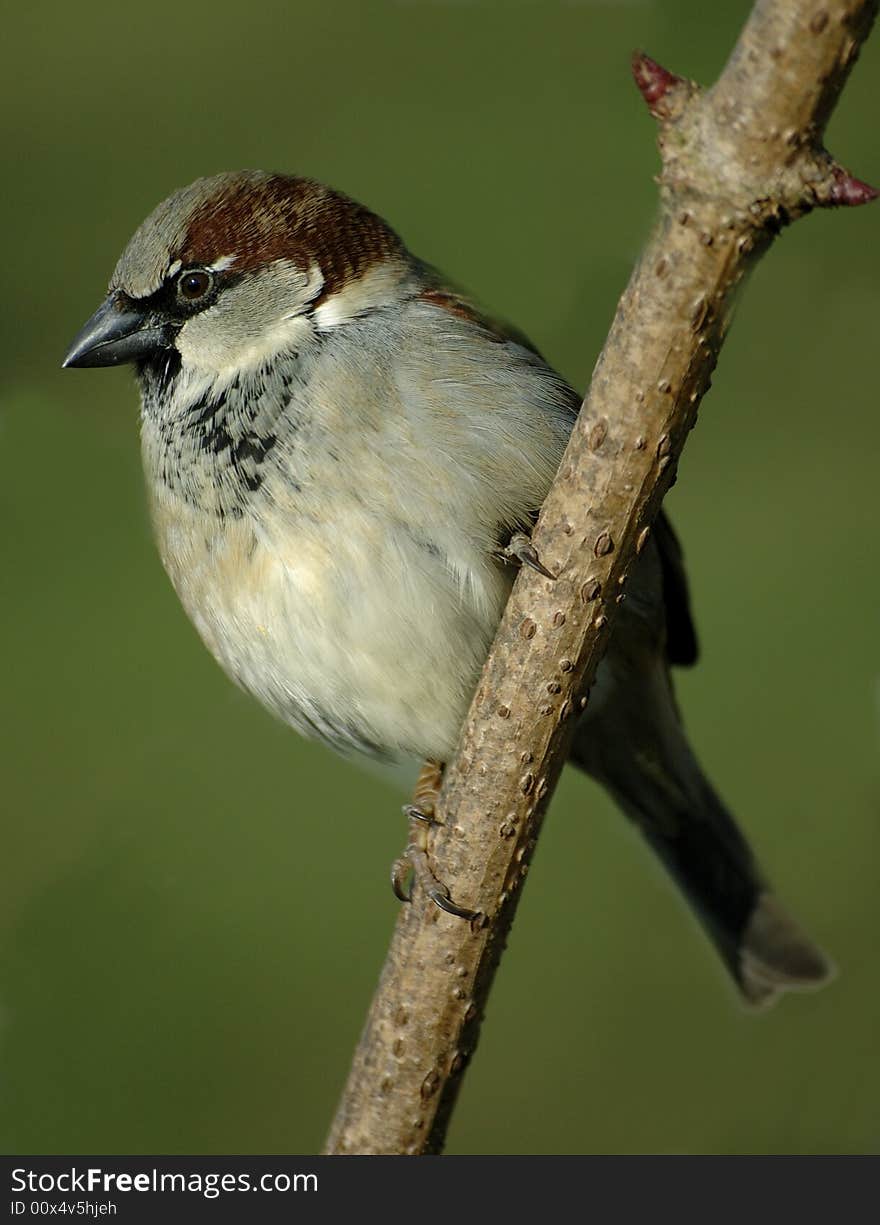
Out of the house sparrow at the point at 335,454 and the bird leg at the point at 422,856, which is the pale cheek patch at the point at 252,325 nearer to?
the house sparrow at the point at 335,454

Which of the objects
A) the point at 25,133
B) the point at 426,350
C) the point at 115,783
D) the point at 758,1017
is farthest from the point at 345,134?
the point at 758,1017

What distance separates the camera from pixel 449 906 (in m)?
1.73

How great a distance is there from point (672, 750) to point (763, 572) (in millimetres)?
463

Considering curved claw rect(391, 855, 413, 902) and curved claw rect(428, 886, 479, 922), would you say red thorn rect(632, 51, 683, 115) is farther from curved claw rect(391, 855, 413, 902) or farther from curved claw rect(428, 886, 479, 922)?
curved claw rect(391, 855, 413, 902)

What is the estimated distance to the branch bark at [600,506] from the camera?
119cm

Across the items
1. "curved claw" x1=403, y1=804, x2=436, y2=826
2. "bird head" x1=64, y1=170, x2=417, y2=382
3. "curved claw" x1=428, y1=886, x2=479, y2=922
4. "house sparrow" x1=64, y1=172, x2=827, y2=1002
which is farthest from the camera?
"bird head" x1=64, y1=170, x2=417, y2=382

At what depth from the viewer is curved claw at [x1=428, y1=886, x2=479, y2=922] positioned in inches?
68.0

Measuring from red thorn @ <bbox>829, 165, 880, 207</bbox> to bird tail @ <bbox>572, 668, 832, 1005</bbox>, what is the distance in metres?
1.42

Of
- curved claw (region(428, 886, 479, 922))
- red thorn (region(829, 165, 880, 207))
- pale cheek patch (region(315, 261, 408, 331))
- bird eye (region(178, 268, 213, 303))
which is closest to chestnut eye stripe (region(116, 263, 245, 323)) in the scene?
bird eye (region(178, 268, 213, 303))

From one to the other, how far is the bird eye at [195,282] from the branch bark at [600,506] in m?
0.91

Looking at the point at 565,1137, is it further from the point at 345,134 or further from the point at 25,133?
the point at 25,133

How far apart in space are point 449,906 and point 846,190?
1014 mm

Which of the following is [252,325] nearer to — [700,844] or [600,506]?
[600,506]

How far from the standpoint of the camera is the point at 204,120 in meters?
3.20
